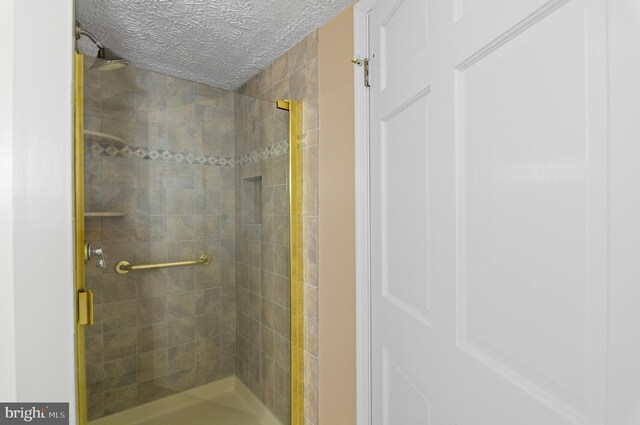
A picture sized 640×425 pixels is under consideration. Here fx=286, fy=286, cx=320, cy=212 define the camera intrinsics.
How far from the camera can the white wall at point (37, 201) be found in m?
0.38

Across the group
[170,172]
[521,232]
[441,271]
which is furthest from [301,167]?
[521,232]

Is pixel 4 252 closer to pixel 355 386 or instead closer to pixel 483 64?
pixel 483 64

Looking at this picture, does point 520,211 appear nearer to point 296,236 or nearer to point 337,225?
point 337,225

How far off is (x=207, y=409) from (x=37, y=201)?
1445 mm

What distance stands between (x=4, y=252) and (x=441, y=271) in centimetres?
75

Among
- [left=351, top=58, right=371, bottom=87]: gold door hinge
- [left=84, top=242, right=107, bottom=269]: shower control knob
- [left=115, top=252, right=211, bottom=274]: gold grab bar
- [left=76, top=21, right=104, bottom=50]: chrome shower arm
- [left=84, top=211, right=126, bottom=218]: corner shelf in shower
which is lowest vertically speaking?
[left=115, top=252, right=211, bottom=274]: gold grab bar

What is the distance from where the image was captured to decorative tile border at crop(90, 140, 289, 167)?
1165mm

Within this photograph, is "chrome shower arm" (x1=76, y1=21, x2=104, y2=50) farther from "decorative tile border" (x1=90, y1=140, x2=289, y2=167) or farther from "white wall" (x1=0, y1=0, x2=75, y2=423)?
"white wall" (x1=0, y1=0, x2=75, y2=423)

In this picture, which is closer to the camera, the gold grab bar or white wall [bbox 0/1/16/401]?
white wall [bbox 0/1/16/401]

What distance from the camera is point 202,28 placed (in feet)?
4.47

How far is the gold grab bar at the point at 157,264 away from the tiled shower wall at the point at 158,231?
0.07ft

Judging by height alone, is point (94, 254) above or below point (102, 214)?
below

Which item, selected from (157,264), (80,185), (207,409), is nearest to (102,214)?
(80,185)

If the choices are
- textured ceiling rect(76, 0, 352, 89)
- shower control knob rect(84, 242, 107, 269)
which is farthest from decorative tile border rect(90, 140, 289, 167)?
textured ceiling rect(76, 0, 352, 89)
